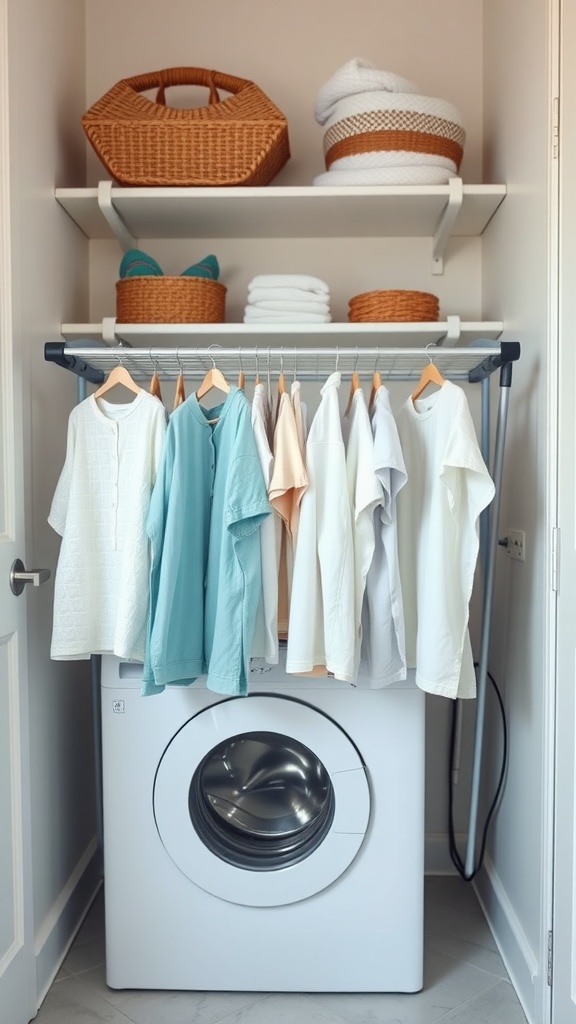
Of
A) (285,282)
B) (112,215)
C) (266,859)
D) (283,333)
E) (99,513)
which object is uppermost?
(112,215)

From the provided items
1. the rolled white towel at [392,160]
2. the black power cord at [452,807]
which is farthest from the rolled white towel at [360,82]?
the black power cord at [452,807]

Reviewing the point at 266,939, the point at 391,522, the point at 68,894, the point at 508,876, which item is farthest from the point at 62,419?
the point at 508,876

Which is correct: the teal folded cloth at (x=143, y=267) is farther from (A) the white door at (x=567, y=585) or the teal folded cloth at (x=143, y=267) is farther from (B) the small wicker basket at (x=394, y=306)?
(A) the white door at (x=567, y=585)

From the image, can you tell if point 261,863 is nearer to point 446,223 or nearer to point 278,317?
point 278,317

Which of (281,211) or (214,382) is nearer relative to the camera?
(214,382)

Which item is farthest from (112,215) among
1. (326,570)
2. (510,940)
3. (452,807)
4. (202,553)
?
(510,940)

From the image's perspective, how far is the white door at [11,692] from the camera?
1.56 metres

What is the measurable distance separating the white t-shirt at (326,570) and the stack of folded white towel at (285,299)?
1.75 ft

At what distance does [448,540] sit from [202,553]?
19.3 inches

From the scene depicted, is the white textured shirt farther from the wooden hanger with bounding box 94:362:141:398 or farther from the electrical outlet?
the electrical outlet

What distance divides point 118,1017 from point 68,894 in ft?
1.12

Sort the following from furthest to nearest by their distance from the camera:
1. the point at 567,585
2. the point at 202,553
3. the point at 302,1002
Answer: the point at 302,1002
the point at 202,553
the point at 567,585

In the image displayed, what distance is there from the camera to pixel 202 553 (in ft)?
5.37

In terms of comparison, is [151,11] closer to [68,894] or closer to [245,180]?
[245,180]
